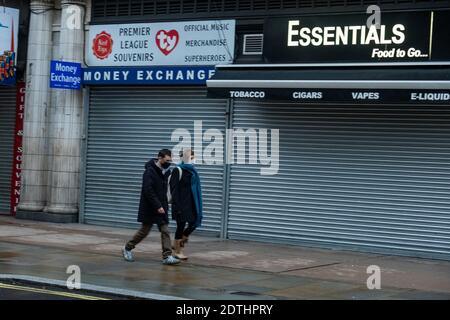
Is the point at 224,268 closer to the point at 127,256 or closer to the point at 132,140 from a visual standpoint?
the point at 127,256

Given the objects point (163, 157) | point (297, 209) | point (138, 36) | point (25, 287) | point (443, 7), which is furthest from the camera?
point (138, 36)

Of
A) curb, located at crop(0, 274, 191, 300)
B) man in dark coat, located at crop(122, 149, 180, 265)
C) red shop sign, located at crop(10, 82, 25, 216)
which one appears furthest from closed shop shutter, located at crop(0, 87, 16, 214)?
curb, located at crop(0, 274, 191, 300)

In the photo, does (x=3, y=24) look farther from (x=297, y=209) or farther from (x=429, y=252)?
(x=429, y=252)

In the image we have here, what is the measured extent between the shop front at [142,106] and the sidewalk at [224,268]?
156cm

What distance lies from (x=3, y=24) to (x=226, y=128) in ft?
19.6

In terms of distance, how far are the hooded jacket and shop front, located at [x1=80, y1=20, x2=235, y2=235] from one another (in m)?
4.19

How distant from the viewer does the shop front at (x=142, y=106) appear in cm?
1675

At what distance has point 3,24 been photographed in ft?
60.5

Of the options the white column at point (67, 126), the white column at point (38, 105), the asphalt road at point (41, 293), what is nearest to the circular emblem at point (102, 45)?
the white column at point (67, 126)

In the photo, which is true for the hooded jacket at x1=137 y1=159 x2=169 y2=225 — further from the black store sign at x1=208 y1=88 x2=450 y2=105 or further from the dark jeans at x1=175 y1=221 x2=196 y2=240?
the black store sign at x1=208 y1=88 x2=450 y2=105

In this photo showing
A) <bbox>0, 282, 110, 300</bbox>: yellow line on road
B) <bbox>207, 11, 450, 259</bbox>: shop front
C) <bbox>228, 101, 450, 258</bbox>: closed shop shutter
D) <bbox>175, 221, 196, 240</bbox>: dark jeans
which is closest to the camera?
<bbox>0, 282, 110, 300</bbox>: yellow line on road

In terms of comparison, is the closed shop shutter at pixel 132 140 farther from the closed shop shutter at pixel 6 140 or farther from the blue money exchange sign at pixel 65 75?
the closed shop shutter at pixel 6 140

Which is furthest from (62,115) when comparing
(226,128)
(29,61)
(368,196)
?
(368,196)

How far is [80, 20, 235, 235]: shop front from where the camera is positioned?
16.8 meters
